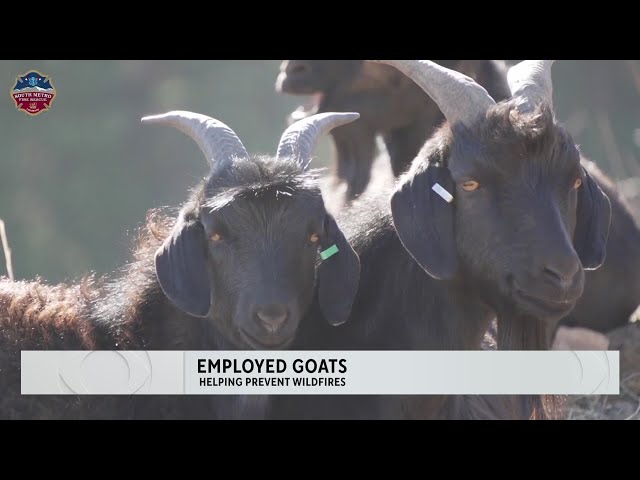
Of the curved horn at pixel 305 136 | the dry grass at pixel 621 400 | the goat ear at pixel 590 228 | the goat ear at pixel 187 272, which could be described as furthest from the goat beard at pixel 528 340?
the goat ear at pixel 187 272

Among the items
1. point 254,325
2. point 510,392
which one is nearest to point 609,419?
point 510,392

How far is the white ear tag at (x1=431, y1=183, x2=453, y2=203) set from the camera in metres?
6.63

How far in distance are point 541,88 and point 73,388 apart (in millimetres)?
3392

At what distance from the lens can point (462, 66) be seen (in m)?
8.71

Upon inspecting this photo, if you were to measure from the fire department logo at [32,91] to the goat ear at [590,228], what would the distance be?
3495mm

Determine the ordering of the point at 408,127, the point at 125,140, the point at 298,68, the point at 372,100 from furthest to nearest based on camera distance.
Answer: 1. the point at 125,140
2. the point at 298,68
3. the point at 372,100
4. the point at 408,127

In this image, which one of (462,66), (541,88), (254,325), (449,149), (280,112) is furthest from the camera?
(280,112)

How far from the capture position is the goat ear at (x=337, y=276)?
673cm

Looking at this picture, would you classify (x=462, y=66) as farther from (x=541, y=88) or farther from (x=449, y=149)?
(x=449, y=149)

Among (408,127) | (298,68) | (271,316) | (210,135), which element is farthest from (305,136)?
(298,68)

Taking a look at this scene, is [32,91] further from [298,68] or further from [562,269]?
[562,269]

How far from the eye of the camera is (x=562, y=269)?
20.4ft

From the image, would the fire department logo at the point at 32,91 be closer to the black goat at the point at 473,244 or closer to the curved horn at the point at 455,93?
the black goat at the point at 473,244

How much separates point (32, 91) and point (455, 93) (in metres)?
2.78
